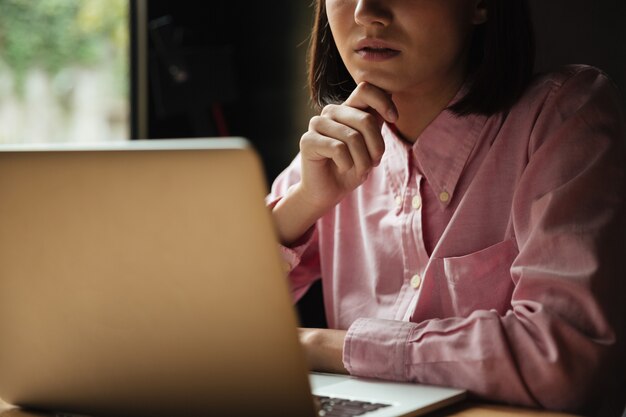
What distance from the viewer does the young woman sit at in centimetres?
111

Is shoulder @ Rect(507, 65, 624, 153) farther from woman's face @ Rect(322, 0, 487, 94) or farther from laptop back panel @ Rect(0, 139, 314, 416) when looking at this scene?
laptop back panel @ Rect(0, 139, 314, 416)

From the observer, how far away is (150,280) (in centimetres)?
81

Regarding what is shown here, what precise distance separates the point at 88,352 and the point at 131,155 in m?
0.24

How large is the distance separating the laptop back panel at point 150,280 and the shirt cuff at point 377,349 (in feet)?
1.12

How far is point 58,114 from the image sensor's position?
3.14 metres

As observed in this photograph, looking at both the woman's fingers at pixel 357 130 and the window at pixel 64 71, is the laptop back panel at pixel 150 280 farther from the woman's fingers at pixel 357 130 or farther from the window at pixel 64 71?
the window at pixel 64 71

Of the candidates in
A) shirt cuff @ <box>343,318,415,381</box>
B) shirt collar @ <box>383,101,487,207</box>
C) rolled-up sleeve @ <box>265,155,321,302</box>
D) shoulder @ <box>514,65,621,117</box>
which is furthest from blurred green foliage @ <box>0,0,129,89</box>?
shirt cuff @ <box>343,318,415,381</box>

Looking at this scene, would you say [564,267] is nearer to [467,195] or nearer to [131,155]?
[467,195]

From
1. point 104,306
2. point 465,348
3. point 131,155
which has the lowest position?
point 465,348


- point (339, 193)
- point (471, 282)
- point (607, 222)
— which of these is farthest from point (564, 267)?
point (339, 193)

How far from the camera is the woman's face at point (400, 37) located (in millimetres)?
1369

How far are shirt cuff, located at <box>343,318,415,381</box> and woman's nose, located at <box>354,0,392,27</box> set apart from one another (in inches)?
Result: 18.3

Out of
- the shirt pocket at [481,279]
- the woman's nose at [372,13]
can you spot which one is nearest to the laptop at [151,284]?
the shirt pocket at [481,279]

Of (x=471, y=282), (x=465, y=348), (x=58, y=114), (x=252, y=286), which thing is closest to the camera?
(x=252, y=286)
